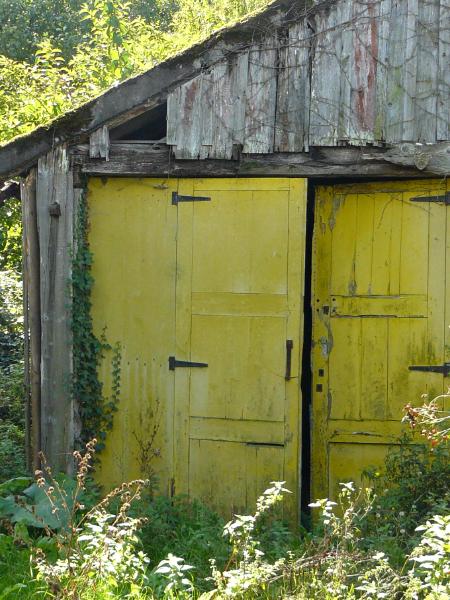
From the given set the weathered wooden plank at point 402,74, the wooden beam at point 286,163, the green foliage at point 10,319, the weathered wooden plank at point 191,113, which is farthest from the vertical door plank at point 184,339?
the green foliage at point 10,319

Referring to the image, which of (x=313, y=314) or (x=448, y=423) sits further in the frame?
(x=313, y=314)

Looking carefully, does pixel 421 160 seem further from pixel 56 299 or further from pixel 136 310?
pixel 56 299

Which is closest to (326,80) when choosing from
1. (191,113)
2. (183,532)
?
(191,113)

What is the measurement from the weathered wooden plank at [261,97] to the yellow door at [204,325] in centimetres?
31

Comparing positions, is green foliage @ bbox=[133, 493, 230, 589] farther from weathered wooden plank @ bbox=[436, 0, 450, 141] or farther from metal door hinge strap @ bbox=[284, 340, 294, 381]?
weathered wooden plank @ bbox=[436, 0, 450, 141]

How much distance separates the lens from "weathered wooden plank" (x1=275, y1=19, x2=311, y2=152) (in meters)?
6.94

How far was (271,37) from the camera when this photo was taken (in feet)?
Answer: 22.8

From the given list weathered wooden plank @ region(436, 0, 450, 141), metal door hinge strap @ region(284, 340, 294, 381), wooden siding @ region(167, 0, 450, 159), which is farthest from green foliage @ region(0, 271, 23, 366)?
weathered wooden plank @ region(436, 0, 450, 141)

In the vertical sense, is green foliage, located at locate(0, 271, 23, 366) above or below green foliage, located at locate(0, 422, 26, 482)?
above

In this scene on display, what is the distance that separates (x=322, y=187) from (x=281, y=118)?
0.81 meters

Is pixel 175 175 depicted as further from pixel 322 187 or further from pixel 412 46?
pixel 412 46

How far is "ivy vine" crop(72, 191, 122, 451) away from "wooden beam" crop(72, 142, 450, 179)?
0.41 meters

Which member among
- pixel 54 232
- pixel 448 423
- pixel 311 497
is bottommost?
pixel 311 497

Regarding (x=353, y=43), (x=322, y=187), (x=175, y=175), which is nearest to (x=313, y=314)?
(x=322, y=187)
